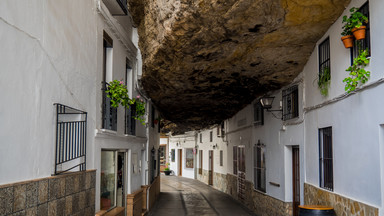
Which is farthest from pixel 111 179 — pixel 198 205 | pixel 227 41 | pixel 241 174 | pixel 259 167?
pixel 241 174

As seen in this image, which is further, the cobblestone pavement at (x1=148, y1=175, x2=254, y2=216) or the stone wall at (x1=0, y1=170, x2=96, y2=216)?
the cobblestone pavement at (x1=148, y1=175, x2=254, y2=216)

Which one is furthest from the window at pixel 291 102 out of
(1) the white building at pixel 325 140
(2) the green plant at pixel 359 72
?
(2) the green plant at pixel 359 72

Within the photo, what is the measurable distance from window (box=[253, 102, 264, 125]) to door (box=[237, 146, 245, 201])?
2.85m

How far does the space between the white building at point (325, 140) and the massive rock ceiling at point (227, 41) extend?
0.42 m

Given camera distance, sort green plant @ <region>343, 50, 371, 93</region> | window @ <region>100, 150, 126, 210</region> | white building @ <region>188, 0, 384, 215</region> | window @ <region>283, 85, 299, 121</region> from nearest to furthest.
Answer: white building @ <region>188, 0, 384, 215</region> → green plant @ <region>343, 50, 371, 93</region> → window @ <region>100, 150, 126, 210</region> → window @ <region>283, 85, 299, 121</region>

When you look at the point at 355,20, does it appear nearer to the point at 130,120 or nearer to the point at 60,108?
the point at 60,108

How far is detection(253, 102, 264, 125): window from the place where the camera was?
45.5 feet

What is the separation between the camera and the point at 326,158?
8.32 m

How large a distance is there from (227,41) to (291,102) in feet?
10.4

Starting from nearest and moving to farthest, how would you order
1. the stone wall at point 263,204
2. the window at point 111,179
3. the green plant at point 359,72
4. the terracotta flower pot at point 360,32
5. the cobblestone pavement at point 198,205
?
the green plant at point 359,72, the terracotta flower pot at point 360,32, the window at point 111,179, the stone wall at point 263,204, the cobblestone pavement at point 198,205

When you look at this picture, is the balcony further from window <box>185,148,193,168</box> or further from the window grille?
window <box>185,148,193,168</box>

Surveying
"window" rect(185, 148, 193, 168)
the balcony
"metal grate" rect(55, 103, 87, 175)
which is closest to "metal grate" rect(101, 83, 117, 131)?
"metal grate" rect(55, 103, 87, 175)

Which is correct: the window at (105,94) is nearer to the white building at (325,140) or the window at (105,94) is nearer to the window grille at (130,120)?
the window grille at (130,120)

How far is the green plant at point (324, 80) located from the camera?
7.95 metres
